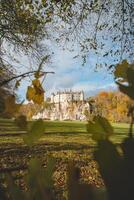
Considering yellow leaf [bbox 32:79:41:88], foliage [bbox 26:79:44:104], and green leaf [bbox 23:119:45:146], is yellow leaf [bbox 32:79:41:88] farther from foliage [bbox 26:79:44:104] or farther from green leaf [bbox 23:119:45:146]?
green leaf [bbox 23:119:45:146]

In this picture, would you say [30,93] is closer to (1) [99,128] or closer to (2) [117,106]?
(1) [99,128]

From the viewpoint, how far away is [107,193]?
2.36 feet

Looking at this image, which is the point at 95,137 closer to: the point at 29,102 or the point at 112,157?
the point at 112,157

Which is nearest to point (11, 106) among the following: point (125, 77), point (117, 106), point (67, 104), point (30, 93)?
point (30, 93)

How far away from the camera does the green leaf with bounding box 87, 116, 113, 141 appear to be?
0.81 metres

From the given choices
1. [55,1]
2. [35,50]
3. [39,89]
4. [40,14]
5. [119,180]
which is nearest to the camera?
[119,180]

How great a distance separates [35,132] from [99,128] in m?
0.10

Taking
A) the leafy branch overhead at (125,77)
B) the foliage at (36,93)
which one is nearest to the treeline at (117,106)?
the leafy branch overhead at (125,77)

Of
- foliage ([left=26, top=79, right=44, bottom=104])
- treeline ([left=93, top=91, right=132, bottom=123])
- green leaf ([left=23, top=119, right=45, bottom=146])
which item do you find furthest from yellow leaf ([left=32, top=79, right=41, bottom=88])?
green leaf ([left=23, top=119, right=45, bottom=146])

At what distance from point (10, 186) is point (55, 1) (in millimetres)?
12564

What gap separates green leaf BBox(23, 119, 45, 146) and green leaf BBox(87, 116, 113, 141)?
7cm

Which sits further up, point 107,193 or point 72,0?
point 72,0

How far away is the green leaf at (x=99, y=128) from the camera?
0.81m

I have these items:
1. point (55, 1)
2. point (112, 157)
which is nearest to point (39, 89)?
point (112, 157)
